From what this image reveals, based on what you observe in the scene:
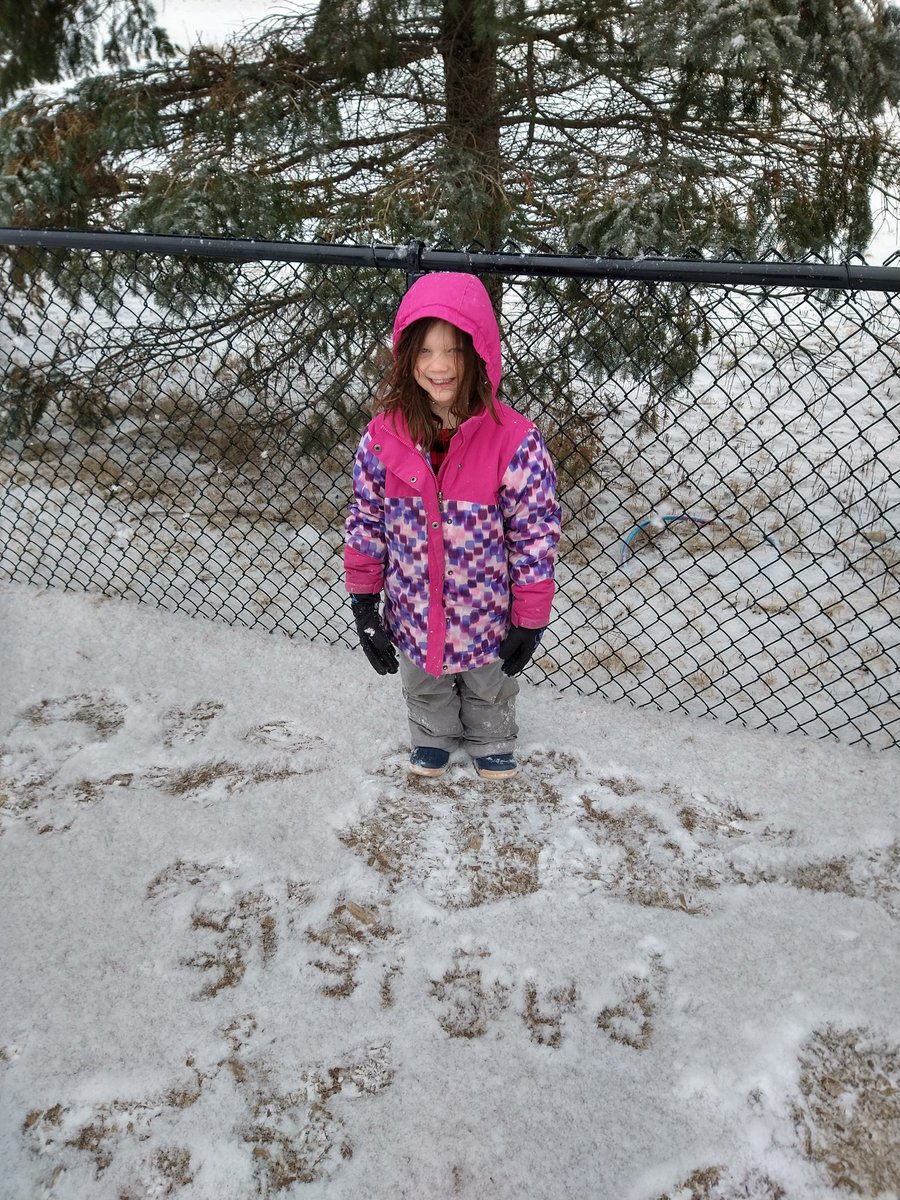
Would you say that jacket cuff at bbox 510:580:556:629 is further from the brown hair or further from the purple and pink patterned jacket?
the brown hair

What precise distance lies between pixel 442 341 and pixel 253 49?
103 inches

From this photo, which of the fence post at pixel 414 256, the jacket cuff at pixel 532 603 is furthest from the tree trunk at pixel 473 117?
the jacket cuff at pixel 532 603

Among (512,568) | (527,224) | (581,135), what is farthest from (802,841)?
(581,135)

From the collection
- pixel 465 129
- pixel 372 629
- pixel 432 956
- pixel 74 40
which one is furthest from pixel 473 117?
pixel 432 956

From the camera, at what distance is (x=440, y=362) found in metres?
1.65

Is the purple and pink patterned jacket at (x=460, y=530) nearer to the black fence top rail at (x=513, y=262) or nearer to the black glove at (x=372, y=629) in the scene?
the black glove at (x=372, y=629)

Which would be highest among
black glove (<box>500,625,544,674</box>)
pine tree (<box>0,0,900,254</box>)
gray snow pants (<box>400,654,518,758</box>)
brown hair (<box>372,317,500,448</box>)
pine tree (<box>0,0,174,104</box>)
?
pine tree (<box>0,0,174,104</box>)

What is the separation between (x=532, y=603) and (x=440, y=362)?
66 cm

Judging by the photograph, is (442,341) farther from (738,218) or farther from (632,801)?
(738,218)

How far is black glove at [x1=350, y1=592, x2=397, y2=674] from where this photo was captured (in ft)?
6.86

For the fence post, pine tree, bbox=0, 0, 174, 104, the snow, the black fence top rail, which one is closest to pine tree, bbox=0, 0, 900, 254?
pine tree, bbox=0, 0, 174, 104

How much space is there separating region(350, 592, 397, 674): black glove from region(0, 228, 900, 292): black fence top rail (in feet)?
3.15

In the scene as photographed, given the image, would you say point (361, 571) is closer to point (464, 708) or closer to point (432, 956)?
point (464, 708)

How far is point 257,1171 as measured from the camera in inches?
57.5
